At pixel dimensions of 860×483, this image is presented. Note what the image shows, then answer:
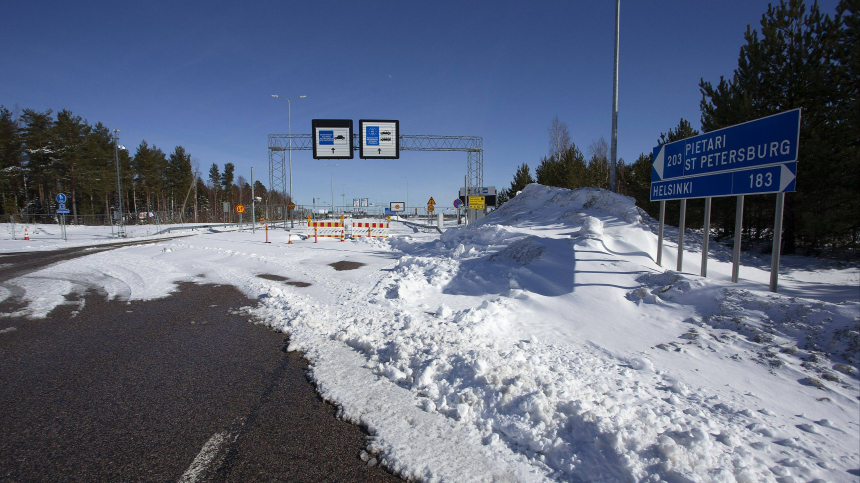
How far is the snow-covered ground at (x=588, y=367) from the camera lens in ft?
8.16

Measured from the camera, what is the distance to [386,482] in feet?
7.74

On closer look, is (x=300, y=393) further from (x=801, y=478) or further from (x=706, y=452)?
(x=801, y=478)

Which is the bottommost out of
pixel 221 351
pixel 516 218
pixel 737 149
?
pixel 221 351

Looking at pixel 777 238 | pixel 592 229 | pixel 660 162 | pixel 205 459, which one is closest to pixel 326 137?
pixel 592 229

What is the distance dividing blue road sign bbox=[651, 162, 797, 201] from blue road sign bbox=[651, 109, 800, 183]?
0.31 feet

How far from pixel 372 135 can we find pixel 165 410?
25.5m

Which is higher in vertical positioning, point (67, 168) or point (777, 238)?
point (67, 168)

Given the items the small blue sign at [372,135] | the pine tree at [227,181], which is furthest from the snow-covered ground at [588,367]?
the pine tree at [227,181]

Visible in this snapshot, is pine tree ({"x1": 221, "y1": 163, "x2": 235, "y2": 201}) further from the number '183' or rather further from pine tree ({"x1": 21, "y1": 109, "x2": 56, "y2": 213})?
the number '183'

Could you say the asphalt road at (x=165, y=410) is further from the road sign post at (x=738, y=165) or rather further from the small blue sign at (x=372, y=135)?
the small blue sign at (x=372, y=135)

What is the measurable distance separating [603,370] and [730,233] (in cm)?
1386

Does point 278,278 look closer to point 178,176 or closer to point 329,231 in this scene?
point 329,231

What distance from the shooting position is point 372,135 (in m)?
26.9

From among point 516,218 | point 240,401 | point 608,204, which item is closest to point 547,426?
point 240,401
